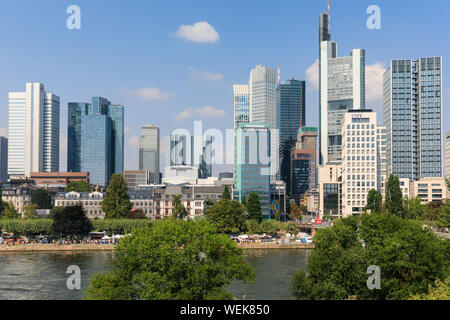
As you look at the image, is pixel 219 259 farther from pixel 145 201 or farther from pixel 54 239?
pixel 145 201

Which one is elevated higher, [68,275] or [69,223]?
[69,223]

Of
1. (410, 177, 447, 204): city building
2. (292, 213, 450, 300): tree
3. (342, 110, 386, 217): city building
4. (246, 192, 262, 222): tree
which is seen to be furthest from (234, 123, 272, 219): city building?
(292, 213, 450, 300): tree

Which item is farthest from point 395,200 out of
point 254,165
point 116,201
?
point 116,201

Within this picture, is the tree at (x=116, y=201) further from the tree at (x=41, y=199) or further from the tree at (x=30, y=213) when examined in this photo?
the tree at (x=41, y=199)

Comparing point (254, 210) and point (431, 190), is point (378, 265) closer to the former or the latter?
point (254, 210)

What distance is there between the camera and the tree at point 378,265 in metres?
40.7

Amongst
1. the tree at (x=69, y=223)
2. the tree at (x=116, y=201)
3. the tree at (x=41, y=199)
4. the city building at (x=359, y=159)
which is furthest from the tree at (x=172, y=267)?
the tree at (x=41, y=199)

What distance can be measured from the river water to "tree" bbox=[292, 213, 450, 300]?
6.68 m

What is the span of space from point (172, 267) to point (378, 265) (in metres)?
18.9

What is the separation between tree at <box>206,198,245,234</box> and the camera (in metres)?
106

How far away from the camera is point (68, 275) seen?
206 feet

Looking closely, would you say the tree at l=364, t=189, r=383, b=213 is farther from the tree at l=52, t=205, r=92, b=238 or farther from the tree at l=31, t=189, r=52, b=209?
the tree at l=31, t=189, r=52, b=209
